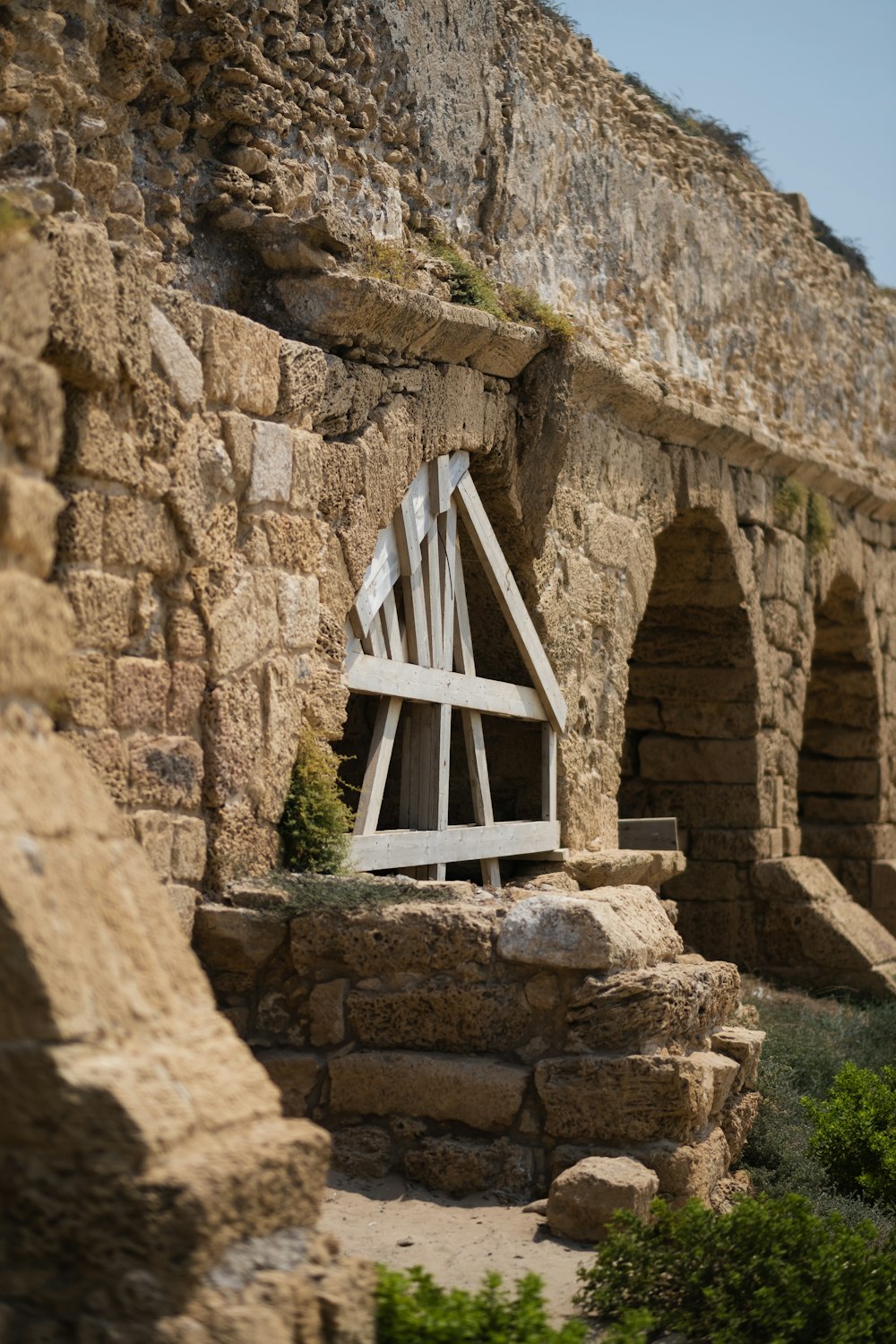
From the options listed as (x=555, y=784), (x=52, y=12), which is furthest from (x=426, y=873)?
(x=52, y=12)

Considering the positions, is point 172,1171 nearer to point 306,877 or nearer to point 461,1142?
point 461,1142

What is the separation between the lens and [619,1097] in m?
4.23

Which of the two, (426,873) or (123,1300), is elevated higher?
(426,873)

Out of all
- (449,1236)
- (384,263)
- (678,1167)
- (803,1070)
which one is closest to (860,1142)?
(678,1167)

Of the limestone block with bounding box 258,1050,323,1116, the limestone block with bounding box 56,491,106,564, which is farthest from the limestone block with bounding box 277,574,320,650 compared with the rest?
the limestone block with bounding box 258,1050,323,1116

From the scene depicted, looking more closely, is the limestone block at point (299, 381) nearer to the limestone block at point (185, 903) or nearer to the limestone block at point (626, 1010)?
the limestone block at point (185, 903)

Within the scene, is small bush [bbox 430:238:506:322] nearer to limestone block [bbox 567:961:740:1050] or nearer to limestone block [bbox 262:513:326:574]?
limestone block [bbox 262:513:326:574]

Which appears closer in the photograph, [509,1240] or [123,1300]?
[123,1300]

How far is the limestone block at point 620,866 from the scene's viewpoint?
7.22 m

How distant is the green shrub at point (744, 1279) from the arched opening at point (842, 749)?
8153mm

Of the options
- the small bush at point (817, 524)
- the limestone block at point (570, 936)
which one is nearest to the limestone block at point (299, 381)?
the limestone block at point (570, 936)

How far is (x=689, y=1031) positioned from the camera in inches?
177

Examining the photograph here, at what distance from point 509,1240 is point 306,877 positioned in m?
1.31

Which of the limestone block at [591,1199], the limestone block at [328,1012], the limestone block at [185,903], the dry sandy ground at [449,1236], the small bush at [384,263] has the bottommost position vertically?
the dry sandy ground at [449,1236]
